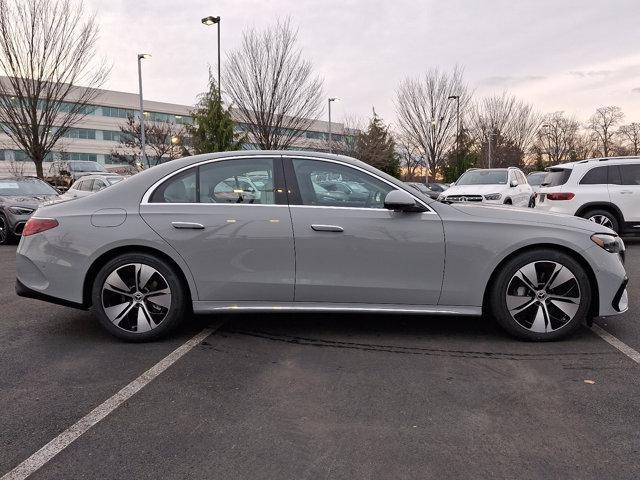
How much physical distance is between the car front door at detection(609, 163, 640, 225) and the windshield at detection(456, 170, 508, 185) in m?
3.86

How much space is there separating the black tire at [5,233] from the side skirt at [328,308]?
869cm

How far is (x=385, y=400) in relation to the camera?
123 inches

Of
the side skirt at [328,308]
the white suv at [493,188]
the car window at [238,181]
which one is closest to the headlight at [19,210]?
the car window at [238,181]

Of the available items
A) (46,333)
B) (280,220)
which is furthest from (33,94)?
(280,220)

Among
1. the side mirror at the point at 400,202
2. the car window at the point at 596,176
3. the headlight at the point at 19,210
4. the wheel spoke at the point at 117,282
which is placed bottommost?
the wheel spoke at the point at 117,282

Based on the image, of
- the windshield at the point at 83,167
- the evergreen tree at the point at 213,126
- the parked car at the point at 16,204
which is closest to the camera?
the parked car at the point at 16,204

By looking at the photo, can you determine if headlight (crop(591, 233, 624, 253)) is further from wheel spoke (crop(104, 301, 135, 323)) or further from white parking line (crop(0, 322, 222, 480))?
wheel spoke (crop(104, 301, 135, 323))

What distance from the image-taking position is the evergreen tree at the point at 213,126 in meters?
20.4

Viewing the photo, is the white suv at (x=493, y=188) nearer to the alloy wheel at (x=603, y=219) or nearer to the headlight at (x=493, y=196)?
the headlight at (x=493, y=196)

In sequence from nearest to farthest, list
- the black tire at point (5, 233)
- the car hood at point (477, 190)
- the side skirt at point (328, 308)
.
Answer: the side skirt at point (328, 308) < the black tire at point (5, 233) < the car hood at point (477, 190)

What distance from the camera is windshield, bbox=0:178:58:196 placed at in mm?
11492

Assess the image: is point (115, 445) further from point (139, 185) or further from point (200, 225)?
point (139, 185)

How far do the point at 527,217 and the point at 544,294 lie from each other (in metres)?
0.64

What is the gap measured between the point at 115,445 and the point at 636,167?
1031 cm
